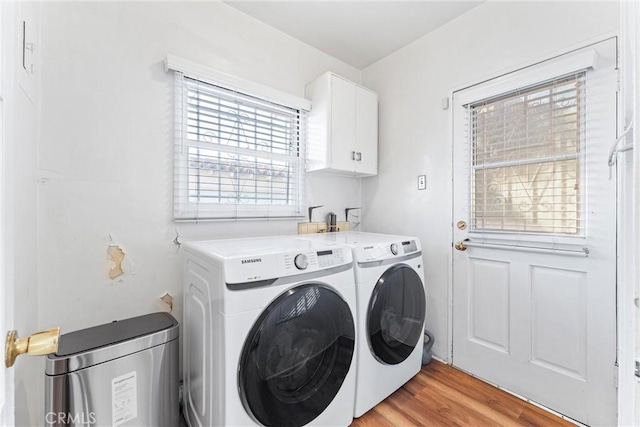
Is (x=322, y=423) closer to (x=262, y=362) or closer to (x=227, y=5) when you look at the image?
(x=262, y=362)

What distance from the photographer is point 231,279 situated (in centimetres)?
105

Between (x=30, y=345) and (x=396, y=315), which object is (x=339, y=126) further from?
(x=30, y=345)

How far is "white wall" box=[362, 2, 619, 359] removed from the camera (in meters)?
1.58

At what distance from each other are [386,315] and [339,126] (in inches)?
56.0

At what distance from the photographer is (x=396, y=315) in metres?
1.65

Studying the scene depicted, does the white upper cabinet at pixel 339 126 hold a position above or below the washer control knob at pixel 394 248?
above

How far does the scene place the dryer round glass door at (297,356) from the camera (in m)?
1.10

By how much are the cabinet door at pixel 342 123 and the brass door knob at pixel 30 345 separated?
1812mm

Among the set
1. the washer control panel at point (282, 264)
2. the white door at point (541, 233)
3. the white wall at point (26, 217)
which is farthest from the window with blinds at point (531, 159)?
the white wall at point (26, 217)

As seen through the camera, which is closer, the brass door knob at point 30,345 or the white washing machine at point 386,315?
the brass door knob at point 30,345

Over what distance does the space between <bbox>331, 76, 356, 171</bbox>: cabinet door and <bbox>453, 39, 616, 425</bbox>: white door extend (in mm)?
781

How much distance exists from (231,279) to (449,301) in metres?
1.68

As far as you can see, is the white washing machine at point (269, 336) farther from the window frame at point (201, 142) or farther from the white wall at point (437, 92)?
the white wall at point (437, 92)

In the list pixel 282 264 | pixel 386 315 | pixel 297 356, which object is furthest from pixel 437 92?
pixel 297 356
